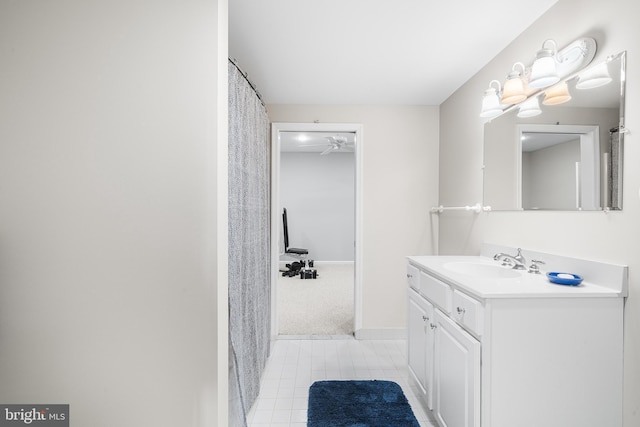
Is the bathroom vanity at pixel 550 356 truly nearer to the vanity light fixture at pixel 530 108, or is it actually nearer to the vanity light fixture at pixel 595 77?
the vanity light fixture at pixel 595 77

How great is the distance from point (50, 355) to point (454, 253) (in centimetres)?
274

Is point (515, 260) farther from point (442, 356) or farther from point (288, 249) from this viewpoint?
point (288, 249)

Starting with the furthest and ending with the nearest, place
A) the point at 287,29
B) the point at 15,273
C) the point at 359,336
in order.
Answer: the point at 359,336
the point at 287,29
the point at 15,273

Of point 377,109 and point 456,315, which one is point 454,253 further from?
point 377,109

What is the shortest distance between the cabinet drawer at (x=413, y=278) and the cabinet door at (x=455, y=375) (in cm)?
31

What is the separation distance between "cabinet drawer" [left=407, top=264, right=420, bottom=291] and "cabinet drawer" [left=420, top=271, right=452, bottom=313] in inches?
2.7

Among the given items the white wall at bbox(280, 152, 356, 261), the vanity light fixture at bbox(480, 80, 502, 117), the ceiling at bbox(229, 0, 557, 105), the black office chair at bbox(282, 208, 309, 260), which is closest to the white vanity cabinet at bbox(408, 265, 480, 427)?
the vanity light fixture at bbox(480, 80, 502, 117)

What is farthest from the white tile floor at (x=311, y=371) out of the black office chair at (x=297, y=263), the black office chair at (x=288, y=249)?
the black office chair at (x=288, y=249)

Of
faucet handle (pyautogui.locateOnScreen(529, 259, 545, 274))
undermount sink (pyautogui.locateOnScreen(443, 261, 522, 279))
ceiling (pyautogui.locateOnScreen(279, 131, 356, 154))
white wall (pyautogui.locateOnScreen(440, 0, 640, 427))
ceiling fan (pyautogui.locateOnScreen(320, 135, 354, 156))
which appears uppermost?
ceiling (pyautogui.locateOnScreen(279, 131, 356, 154))

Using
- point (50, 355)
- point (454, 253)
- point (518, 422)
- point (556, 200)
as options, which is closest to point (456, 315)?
point (518, 422)

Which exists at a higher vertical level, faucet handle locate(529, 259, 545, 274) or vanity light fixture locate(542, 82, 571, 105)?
vanity light fixture locate(542, 82, 571, 105)

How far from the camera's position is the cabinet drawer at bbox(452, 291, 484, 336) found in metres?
1.23

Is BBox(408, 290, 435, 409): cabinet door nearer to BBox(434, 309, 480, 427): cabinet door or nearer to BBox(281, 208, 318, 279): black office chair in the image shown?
BBox(434, 309, 480, 427): cabinet door

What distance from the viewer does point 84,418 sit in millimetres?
1135
